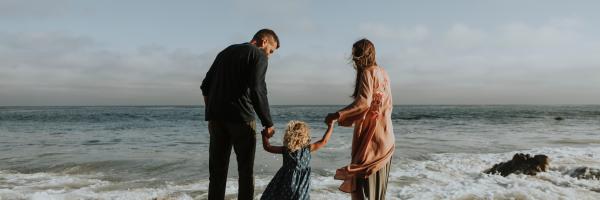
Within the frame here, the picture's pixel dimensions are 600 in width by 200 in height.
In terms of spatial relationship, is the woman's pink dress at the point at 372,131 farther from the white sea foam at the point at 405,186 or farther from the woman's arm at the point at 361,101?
the white sea foam at the point at 405,186

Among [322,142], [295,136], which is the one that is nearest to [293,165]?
[295,136]

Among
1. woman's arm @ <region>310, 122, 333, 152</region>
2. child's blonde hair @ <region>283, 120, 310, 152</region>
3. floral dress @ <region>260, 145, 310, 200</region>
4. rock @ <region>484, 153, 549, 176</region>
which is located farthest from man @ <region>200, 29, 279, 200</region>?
rock @ <region>484, 153, 549, 176</region>

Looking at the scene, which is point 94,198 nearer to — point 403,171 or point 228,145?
point 228,145

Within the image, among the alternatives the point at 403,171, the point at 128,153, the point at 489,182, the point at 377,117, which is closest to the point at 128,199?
the point at 377,117

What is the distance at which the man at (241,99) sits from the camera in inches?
146

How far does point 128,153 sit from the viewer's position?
1188cm

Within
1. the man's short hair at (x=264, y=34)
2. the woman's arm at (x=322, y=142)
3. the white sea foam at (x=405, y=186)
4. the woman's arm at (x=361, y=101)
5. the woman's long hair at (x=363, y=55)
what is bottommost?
the white sea foam at (x=405, y=186)

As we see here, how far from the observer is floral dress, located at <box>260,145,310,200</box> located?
382 cm

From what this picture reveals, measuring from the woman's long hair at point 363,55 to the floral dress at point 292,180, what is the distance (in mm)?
925

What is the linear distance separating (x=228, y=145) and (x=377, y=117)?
1.43 metres

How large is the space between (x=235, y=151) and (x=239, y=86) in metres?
0.59

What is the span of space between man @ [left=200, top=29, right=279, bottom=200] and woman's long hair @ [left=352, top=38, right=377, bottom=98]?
0.82 m

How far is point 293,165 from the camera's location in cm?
384

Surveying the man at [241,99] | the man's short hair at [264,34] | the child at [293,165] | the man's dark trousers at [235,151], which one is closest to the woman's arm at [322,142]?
the child at [293,165]
